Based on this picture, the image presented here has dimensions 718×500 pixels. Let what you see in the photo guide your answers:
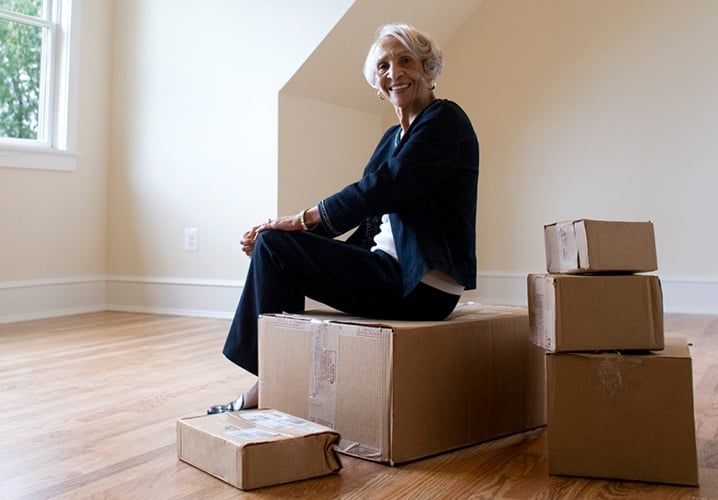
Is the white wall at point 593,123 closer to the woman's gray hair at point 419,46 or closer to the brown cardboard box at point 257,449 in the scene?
the woman's gray hair at point 419,46

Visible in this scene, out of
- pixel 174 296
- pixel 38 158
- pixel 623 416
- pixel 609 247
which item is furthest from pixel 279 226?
pixel 38 158

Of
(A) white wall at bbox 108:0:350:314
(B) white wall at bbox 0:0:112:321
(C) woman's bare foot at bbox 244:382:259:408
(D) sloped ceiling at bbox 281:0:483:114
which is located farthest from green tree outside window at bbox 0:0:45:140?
(C) woman's bare foot at bbox 244:382:259:408

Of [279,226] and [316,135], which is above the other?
[316,135]

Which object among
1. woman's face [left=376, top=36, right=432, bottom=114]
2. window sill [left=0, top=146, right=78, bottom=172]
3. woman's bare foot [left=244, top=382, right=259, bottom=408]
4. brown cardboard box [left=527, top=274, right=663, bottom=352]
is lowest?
woman's bare foot [left=244, top=382, right=259, bottom=408]

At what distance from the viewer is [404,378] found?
150 cm

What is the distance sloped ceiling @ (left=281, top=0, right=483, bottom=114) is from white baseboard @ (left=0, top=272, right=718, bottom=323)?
1.09m

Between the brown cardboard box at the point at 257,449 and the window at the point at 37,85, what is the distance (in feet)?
9.22

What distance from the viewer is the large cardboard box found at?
4.94 ft

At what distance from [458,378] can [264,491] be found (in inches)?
19.5

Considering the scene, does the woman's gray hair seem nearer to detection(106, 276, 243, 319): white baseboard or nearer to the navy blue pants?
the navy blue pants

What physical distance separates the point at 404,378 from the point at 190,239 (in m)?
2.71

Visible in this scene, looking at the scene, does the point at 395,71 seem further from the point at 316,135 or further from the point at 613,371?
the point at 316,135

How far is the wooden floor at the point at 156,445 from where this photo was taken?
134cm

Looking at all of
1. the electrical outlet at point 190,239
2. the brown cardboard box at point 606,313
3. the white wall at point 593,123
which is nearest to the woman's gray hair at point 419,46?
the brown cardboard box at point 606,313
